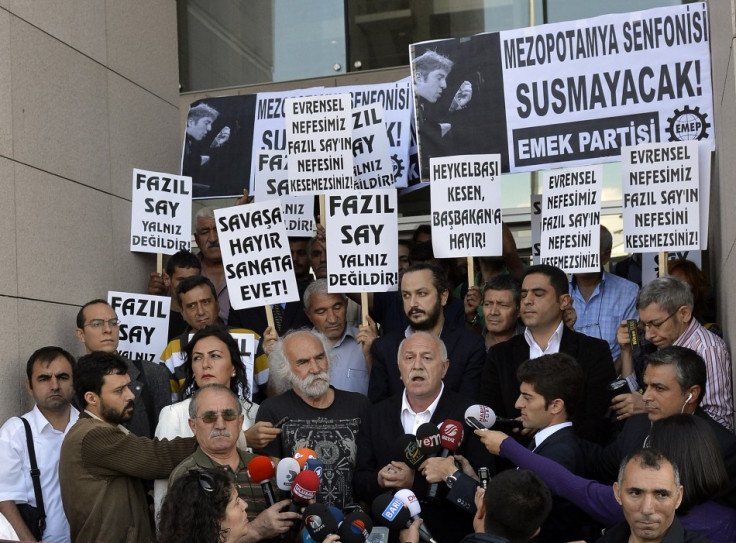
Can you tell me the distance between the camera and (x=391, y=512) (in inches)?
201

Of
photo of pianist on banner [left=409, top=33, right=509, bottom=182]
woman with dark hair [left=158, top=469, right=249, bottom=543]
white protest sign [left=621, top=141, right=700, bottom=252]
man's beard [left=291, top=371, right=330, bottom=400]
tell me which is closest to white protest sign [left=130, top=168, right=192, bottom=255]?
photo of pianist on banner [left=409, top=33, right=509, bottom=182]

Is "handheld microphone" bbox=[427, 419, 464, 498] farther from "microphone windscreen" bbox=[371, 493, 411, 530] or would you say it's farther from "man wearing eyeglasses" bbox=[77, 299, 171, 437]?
"man wearing eyeglasses" bbox=[77, 299, 171, 437]

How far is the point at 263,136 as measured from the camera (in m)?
10.7

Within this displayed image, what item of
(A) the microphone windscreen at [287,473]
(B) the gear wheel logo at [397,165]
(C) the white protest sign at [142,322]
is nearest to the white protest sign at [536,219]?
(B) the gear wheel logo at [397,165]

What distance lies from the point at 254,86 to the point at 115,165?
3401 millimetres

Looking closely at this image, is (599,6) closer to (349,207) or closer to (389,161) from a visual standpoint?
(389,161)

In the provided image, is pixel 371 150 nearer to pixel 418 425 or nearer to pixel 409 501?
pixel 418 425

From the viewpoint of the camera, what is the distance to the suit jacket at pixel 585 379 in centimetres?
661

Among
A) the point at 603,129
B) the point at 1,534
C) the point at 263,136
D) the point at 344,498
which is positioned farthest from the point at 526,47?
the point at 1,534

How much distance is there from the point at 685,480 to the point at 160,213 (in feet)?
18.4

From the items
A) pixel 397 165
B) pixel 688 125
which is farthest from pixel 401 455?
pixel 397 165

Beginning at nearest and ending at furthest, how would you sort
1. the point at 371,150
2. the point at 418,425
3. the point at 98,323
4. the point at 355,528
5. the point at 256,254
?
the point at 355,528 < the point at 418,425 < the point at 98,323 < the point at 256,254 < the point at 371,150

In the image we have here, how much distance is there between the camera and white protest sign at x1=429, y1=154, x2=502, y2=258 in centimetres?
821

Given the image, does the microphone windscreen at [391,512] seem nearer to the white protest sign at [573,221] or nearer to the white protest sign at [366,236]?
the white protest sign at [366,236]
